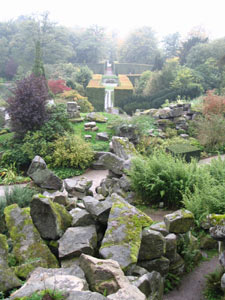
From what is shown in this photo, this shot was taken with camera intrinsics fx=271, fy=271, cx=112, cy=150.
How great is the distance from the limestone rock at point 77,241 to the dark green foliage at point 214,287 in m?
1.69

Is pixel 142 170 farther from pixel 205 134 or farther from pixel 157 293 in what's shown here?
pixel 205 134

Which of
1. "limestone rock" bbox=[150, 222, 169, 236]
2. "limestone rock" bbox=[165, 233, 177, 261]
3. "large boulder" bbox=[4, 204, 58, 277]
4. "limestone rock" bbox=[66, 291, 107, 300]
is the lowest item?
"limestone rock" bbox=[165, 233, 177, 261]

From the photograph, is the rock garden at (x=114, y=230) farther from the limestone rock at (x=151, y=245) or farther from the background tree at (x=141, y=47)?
the background tree at (x=141, y=47)

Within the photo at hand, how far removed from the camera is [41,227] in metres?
3.67

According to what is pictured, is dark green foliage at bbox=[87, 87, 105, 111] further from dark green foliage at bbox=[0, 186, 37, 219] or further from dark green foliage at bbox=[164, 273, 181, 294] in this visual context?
dark green foliage at bbox=[164, 273, 181, 294]

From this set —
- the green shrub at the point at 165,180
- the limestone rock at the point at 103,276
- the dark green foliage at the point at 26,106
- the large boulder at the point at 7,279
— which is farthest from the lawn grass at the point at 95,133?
the limestone rock at the point at 103,276

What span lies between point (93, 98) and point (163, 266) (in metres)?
21.9

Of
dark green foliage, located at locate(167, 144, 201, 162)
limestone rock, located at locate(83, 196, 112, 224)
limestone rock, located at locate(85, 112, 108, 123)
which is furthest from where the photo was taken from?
limestone rock, located at locate(85, 112, 108, 123)

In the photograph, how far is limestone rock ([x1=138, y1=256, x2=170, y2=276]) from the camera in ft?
11.9

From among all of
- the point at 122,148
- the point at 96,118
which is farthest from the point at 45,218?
the point at 96,118

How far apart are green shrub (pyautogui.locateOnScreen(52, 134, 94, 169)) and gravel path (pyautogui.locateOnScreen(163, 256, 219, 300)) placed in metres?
6.75

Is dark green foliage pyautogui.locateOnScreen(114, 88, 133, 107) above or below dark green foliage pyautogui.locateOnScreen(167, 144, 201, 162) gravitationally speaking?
above

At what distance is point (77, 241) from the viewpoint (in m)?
3.39

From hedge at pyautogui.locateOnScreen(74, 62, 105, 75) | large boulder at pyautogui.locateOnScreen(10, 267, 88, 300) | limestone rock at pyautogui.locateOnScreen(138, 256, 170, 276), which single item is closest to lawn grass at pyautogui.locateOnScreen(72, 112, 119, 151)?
limestone rock at pyautogui.locateOnScreen(138, 256, 170, 276)
